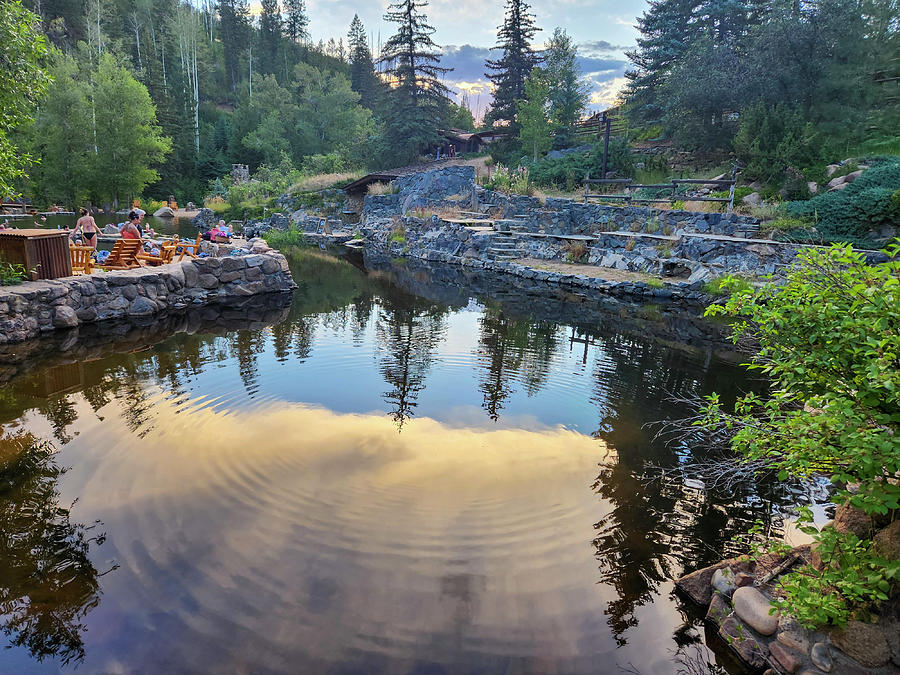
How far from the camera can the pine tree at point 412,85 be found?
135 ft

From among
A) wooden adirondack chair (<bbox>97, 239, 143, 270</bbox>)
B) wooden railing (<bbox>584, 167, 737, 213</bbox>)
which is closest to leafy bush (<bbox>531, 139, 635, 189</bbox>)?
wooden railing (<bbox>584, 167, 737, 213</bbox>)

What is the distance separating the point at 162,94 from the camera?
159 ft

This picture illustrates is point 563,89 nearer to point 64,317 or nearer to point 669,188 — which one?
point 669,188

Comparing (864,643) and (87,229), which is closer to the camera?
(864,643)

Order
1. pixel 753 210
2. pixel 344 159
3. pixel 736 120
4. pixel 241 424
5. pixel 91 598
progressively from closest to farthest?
1. pixel 91 598
2. pixel 241 424
3. pixel 753 210
4. pixel 736 120
5. pixel 344 159

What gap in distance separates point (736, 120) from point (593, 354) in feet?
69.2

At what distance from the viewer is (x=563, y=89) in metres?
37.7

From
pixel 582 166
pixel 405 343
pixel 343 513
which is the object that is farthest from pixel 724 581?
pixel 582 166

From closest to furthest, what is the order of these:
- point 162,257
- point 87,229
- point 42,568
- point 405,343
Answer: point 42,568
point 405,343
point 162,257
point 87,229

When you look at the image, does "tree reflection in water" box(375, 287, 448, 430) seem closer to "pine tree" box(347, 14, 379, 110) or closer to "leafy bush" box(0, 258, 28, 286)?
"leafy bush" box(0, 258, 28, 286)

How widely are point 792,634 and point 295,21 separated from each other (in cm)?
8987

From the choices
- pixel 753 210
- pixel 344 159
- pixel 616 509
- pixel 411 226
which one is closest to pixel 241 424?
pixel 616 509

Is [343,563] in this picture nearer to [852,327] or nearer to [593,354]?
[852,327]

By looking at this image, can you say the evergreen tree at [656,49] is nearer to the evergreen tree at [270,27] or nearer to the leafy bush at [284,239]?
the leafy bush at [284,239]
